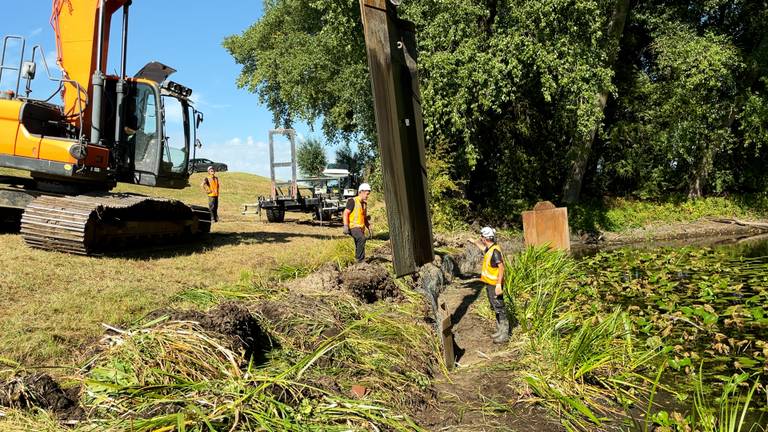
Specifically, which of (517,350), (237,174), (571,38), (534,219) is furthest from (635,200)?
(237,174)

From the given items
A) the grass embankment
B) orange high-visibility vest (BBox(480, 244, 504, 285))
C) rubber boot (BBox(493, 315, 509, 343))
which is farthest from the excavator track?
the grass embankment

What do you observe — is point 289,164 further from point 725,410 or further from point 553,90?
point 725,410

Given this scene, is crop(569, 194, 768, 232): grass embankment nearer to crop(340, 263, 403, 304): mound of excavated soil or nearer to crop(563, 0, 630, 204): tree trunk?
crop(563, 0, 630, 204): tree trunk

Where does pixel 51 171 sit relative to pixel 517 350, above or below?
above

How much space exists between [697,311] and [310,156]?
1508 inches

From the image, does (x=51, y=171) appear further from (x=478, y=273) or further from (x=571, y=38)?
(x=571, y=38)

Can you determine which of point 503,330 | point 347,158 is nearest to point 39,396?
point 503,330

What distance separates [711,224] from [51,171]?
70.0ft

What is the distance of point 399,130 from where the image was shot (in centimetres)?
505

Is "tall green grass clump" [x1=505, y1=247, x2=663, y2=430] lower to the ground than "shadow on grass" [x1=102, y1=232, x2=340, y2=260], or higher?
lower

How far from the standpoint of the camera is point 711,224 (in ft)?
72.7

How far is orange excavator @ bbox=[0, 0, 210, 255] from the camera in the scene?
9.27 m

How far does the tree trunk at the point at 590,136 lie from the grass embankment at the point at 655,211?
742 millimetres

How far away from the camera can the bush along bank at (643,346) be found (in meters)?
5.23
